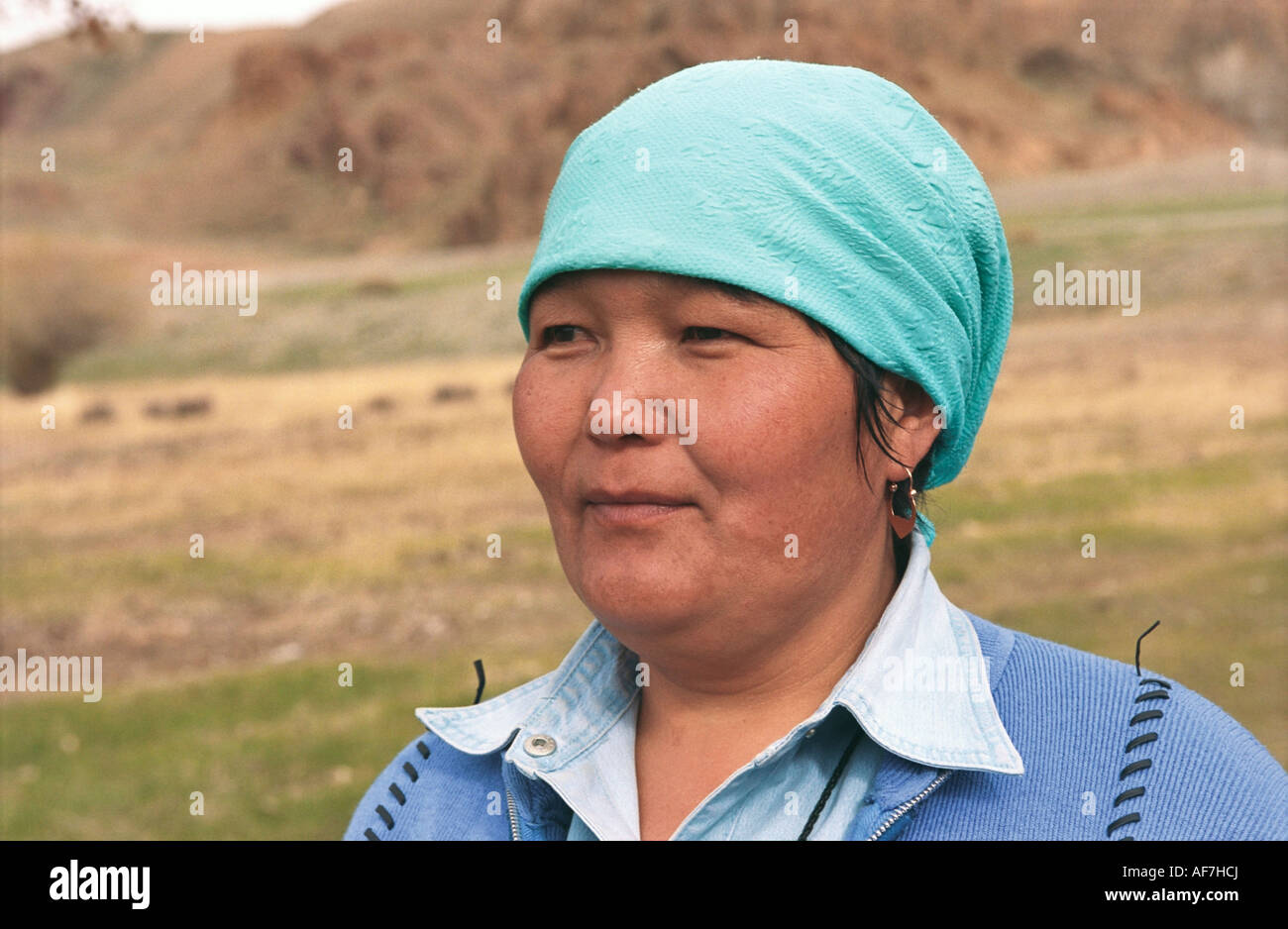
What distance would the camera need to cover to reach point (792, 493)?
5.07 feet

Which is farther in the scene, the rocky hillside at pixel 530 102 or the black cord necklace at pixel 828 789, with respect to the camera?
the rocky hillside at pixel 530 102

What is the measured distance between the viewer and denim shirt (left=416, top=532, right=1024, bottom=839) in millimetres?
1562

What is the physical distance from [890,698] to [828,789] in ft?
0.43

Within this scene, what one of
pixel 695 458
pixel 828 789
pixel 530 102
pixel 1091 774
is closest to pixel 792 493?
pixel 695 458

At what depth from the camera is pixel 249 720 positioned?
24.0 ft

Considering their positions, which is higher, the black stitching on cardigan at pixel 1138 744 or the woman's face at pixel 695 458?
the woman's face at pixel 695 458

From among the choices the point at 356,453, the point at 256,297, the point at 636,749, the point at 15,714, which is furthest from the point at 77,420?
the point at 636,749

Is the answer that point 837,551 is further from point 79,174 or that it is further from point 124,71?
point 124,71

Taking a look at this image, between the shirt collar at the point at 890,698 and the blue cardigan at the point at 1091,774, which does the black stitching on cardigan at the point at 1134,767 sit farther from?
the shirt collar at the point at 890,698

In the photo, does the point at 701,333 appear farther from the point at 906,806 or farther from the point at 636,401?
the point at 906,806

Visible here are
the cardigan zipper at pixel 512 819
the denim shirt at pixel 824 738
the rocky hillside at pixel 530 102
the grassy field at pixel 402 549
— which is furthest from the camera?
the rocky hillside at pixel 530 102

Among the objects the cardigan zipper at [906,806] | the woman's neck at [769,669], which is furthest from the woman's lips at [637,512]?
the cardigan zipper at [906,806]

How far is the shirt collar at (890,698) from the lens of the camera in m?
1.55

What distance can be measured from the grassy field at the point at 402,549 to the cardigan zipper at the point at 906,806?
211 centimetres
